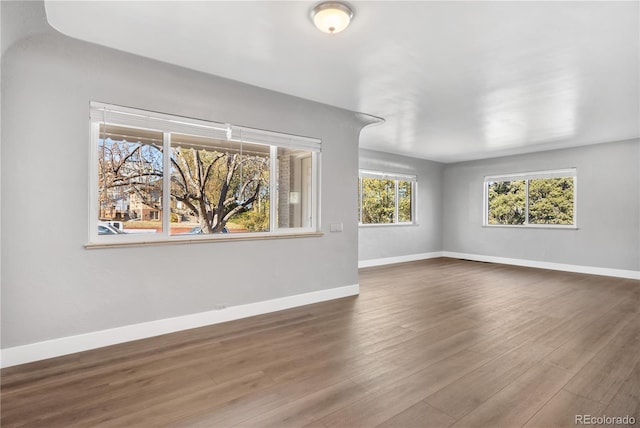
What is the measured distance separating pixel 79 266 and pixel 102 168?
875 millimetres

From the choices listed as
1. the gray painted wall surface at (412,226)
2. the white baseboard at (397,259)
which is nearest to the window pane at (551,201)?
the gray painted wall surface at (412,226)

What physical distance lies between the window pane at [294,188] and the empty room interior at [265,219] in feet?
0.10

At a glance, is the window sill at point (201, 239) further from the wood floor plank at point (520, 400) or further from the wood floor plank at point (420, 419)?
the wood floor plank at point (520, 400)

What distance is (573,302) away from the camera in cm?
417

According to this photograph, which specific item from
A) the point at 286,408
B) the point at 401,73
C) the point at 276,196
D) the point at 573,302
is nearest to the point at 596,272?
the point at 573,302

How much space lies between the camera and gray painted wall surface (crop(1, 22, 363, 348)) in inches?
95.4

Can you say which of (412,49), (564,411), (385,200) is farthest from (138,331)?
(385,200)

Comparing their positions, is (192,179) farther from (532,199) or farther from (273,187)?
(532,199)

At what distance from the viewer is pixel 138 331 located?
9.48 ft

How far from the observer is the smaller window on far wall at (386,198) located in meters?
6.99

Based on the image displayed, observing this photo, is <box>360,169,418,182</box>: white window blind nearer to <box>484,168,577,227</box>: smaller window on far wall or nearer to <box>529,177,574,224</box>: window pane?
<box>484,168,577,227</box>: smaller window on far wall

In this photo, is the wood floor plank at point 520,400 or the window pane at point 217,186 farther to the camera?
the window pane at point 217,186

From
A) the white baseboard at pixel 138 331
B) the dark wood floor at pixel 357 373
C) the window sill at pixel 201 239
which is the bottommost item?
the dark wood floor at pixel 357 373

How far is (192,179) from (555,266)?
722 cm
